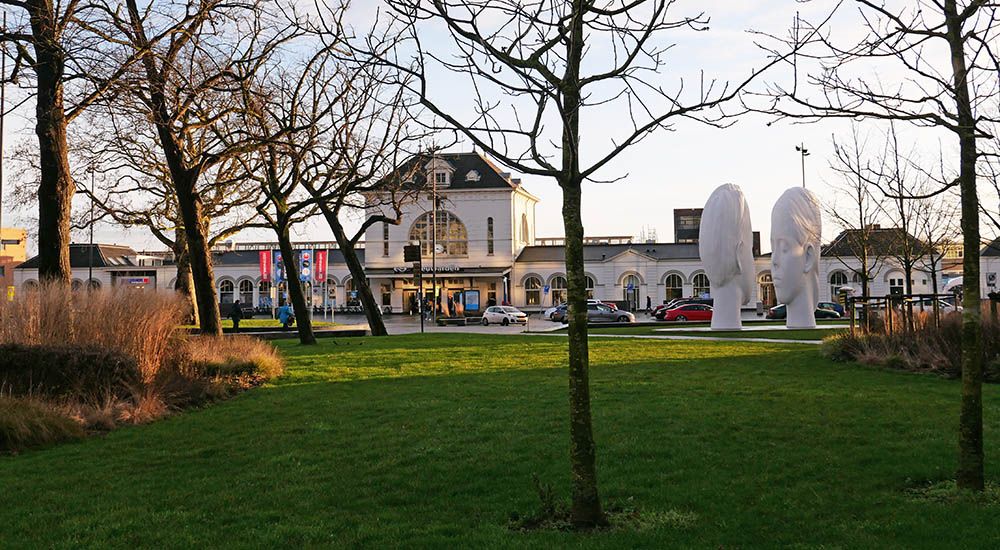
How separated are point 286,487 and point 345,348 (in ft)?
56.6

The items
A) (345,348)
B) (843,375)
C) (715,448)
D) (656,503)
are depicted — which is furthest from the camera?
(345,348)

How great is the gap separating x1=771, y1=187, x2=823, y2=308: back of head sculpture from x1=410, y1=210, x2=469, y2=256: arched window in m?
46.5

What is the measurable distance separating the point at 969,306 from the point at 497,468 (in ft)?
13.9

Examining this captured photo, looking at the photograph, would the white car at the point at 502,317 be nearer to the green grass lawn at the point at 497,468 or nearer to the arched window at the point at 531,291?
the arched window at the point at 531,291

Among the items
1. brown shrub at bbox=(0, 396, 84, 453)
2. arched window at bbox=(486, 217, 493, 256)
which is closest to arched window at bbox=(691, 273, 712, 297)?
arched window at bbox=(486, 217, 493, 256)

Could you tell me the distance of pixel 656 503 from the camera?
21.8 feet

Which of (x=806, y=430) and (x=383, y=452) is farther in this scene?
(x=806, y=430)

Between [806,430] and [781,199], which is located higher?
[781,199]

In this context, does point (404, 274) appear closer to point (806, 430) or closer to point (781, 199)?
point (781, 199)

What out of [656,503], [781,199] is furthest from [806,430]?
[781,199]

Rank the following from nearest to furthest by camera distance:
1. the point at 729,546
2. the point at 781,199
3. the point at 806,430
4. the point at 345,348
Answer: the point at 729,546 → the point at 806,430 → the point at 345,348 → the point at 781,199

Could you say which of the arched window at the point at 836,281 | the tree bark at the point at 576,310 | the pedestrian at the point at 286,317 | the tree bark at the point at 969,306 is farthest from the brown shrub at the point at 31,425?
the arched window at the point at 836,281

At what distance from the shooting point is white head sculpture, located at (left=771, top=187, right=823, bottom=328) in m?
33.7

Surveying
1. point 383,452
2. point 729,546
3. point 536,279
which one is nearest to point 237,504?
point 383,452
